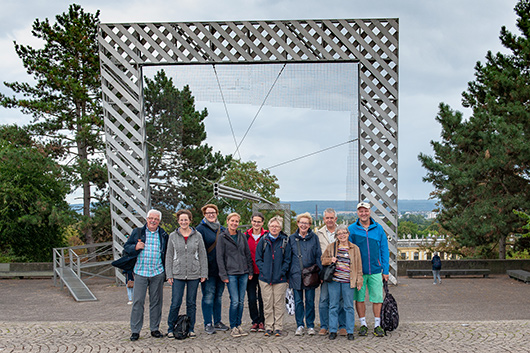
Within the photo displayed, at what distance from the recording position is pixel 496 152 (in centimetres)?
1386

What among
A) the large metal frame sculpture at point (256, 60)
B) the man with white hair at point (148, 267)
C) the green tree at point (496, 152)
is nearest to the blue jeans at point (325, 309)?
the man with white hair at point (148, 267)

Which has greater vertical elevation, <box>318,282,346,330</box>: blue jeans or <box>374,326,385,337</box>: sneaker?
<box>318,282,346,330</box>: blue jeans

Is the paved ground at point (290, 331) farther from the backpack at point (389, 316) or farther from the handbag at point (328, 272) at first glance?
the handbag at point (328, 272)

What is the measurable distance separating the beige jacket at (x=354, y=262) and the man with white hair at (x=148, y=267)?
73.5 inches

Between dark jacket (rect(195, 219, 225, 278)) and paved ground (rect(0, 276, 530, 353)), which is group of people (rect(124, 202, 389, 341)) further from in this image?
paved ground (rect(0, 276, 530, 353))

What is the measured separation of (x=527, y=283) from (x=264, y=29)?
26.1 ft

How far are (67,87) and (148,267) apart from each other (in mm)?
13432

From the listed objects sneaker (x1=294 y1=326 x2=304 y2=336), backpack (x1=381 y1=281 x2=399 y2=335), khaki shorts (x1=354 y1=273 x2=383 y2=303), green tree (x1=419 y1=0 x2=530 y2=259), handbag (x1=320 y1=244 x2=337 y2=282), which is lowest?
sneaker (x1=294 y1=326 x2=304 y2=336)

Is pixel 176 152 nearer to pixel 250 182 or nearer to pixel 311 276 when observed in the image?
pixel 311 276

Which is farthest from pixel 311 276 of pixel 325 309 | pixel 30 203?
pixel 30 203

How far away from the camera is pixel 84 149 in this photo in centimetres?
1892

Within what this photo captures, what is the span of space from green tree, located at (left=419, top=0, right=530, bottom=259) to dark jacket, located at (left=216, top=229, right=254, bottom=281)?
9829mm

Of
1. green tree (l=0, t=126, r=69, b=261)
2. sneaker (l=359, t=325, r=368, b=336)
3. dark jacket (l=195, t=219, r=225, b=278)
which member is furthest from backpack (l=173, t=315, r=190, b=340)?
green tree (l=0, t=126, r=69, b=261)

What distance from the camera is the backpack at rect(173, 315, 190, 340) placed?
5.86m
